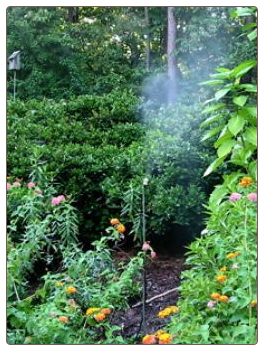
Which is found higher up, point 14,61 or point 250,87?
point 14,61

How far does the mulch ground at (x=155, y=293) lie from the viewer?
5.33 feet

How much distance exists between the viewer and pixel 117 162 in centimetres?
221

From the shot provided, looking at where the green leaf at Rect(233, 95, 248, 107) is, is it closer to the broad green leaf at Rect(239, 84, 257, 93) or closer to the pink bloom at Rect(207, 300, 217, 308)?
the broad green leaf at Rect(239, 84, 257, 93)

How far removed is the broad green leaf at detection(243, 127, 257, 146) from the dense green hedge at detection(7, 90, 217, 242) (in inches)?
32.0

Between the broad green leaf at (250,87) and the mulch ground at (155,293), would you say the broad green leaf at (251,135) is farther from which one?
the mulch ground at (155,293)

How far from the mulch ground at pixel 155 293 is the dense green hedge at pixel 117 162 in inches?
6.2

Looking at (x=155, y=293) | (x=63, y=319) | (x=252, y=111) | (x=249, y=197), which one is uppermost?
(x=252, y=111)

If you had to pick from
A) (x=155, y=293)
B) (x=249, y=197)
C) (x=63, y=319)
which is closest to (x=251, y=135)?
(x=249, y=197)

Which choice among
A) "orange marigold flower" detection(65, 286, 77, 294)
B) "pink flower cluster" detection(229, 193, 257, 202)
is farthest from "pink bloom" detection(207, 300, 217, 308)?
"orange marigold flower" detection(65, 286, 77, 294)

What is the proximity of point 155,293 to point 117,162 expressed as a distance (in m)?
0.66

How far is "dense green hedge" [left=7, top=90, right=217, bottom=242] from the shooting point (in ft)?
6.72

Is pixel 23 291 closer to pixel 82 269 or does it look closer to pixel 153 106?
pixel 82 269

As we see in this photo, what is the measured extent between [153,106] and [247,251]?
1.44m

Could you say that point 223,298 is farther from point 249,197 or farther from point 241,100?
point 241,100
